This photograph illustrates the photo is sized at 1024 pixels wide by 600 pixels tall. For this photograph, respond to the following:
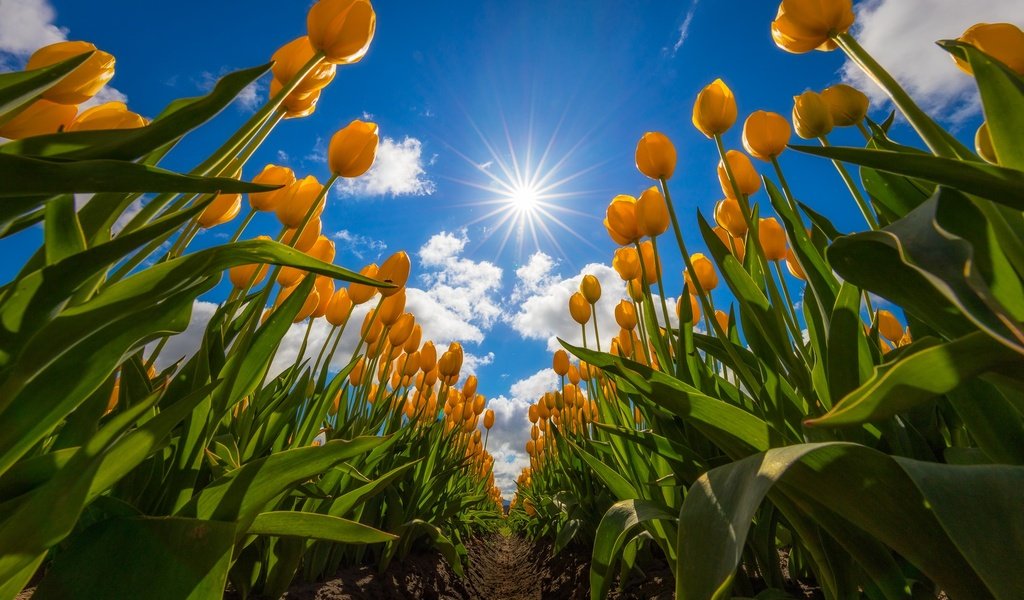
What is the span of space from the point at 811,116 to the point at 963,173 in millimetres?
1058

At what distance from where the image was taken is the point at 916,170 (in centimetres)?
64

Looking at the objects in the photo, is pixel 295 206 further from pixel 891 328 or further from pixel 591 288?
pixel 891 328

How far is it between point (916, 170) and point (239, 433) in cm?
178

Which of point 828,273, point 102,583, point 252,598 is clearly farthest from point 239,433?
point 828,273

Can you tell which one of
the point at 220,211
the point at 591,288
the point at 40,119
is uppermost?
the point at 591,288

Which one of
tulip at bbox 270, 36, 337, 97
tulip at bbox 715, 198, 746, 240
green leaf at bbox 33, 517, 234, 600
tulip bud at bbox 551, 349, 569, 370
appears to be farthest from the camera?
tulip bud at bbox 551, 349, 569, 370

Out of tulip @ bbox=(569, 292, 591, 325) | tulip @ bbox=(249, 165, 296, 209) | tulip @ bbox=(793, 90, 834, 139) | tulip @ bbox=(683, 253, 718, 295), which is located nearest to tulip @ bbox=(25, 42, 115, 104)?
tulip @ bbox=(249, 165, 296, 209)

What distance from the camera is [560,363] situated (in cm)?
496

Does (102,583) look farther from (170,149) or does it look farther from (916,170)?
(916,170)

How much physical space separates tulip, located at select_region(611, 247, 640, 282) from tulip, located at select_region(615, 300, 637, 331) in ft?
2.15

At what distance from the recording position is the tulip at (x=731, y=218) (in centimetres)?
203

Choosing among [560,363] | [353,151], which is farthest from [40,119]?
[560,363]

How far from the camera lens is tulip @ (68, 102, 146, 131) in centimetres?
117

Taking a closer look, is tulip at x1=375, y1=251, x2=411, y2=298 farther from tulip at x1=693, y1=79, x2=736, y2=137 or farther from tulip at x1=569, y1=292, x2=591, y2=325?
tulip at x1=693, y1=79, x2=736, y2=137
